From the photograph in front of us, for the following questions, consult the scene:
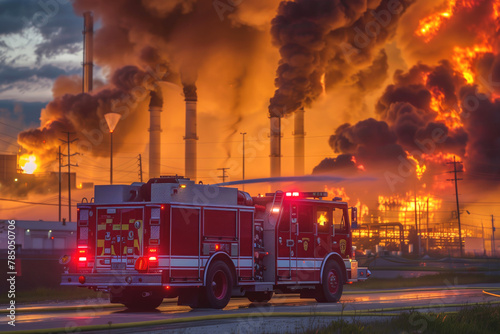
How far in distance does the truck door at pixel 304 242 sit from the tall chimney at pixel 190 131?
40833mm

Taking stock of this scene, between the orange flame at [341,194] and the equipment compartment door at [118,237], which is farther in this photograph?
the orange flame at [341,194]

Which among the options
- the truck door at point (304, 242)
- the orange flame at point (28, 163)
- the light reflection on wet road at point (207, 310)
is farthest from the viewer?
the orange flame at point (28, 163)

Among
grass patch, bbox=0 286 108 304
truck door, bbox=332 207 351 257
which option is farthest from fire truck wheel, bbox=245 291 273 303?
grass patch, bbox=0 286 108 304

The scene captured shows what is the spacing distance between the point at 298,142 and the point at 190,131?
386 inches

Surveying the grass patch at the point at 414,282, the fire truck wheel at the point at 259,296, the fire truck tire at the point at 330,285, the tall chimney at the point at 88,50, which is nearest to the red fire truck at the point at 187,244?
the fire truck tire at the point at 330,285

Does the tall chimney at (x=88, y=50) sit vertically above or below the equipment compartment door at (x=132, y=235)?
above

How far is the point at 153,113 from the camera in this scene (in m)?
59.5

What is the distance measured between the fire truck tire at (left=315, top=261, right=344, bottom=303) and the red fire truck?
53 cm

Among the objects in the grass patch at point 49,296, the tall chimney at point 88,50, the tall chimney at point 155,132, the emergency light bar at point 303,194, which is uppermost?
the tall chimney at point 88,50

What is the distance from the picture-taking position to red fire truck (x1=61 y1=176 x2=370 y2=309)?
15.8m

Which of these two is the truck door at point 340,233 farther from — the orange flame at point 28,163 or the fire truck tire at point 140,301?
the orange flame at point 28,163

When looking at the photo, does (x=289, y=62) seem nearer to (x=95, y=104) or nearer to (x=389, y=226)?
(x=95, y=104)

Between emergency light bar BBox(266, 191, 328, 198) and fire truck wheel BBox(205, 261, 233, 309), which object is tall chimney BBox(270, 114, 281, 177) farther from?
fire truck wheel BBox(205, 261, 233, 309)

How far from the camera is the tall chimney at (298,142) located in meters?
62.3
